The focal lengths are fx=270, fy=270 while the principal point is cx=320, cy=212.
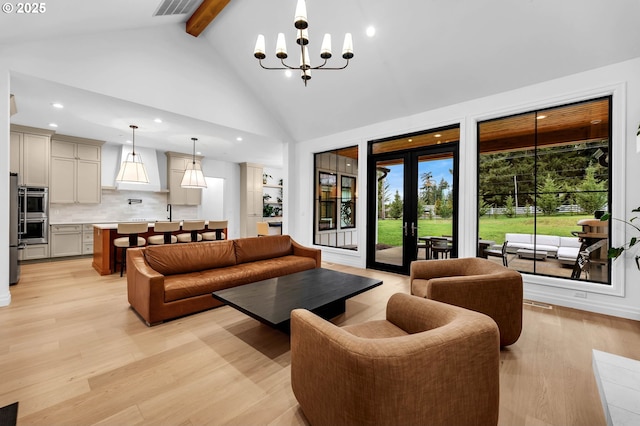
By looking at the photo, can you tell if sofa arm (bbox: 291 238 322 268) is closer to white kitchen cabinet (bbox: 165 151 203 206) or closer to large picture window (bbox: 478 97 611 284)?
large picture window (bbox: 478 97 611 284)

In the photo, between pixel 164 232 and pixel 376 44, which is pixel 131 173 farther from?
pixel 376 44

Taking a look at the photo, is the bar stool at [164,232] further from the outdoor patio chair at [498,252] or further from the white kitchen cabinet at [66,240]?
the outdoor patio chair at [498,252]

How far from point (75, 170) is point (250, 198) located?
15.3 ft

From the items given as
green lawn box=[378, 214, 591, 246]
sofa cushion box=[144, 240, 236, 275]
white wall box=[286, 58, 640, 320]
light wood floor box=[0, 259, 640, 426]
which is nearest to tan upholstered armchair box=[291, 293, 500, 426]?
light wood floor box=[0, 259, 640, 426]

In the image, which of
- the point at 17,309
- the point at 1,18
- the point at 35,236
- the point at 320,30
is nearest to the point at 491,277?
the point at 320,30

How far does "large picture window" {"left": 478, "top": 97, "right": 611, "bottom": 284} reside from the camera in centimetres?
351

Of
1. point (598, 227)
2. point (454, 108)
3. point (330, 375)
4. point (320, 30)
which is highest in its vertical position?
point (320, 30)

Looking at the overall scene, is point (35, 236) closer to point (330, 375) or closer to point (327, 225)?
point (327, 225)

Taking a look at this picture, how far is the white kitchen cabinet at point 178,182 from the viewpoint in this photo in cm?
802

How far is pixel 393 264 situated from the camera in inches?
210

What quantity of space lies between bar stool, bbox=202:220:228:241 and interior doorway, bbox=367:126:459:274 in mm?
3455

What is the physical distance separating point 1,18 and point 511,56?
5.83m

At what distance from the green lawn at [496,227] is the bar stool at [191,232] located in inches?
157

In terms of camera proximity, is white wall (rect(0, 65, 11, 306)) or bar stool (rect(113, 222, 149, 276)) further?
bar stool (rect(113, 222, 149, 276))
